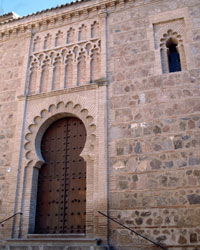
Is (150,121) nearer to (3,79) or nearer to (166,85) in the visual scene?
(166,85)

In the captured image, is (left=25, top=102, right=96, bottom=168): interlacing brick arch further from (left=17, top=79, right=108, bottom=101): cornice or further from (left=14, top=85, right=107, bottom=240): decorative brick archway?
(left=17, top=79, right=108, bottom=101): cornice

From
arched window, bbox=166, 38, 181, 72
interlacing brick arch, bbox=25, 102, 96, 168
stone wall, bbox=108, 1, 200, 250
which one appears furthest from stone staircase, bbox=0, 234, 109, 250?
arched window, bbox=166, 38, 181, 72

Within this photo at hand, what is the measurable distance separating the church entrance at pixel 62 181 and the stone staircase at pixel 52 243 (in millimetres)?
404

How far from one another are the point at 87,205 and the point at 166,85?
3.32 meters

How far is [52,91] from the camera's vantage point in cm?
810

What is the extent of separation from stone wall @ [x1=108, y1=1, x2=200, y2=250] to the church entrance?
0.93 metres

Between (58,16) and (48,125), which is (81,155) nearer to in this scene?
(48,125)

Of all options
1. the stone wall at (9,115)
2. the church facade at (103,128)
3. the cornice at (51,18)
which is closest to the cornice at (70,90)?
the church facade at (103,128)

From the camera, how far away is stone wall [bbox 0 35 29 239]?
7297 mm

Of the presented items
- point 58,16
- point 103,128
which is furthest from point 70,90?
point 58,16

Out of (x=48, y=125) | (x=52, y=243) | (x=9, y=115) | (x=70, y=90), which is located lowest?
(x=52, y=243)

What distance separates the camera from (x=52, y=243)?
250 inches

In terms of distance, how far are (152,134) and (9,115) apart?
13.5 ft

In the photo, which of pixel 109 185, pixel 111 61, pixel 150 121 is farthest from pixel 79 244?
pixel 111 61
